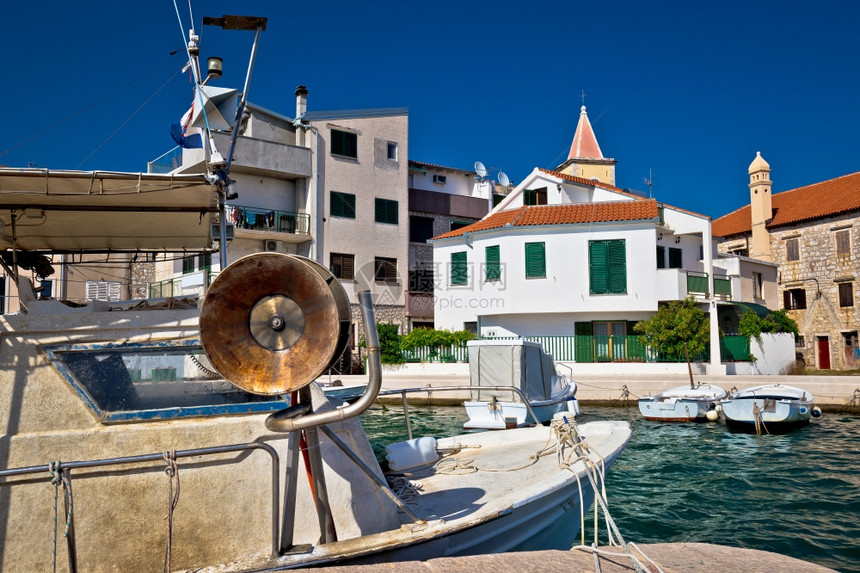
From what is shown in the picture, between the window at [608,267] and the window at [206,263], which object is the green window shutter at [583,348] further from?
the window at [206,263]

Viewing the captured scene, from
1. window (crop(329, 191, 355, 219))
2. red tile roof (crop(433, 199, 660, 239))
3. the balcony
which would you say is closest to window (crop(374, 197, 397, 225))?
window (crop(329, 191, 355, 219))

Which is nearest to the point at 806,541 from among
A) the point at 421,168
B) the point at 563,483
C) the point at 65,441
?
the point at 563,483

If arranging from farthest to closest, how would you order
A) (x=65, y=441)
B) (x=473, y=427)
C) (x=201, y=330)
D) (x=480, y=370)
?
(x=480, y=370)
(x=473, y=427)
(x=65, y=441)
(x=201, y=330)

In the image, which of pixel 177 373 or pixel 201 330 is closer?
pixel 201 330

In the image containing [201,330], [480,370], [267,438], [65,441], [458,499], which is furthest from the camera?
[480,370]

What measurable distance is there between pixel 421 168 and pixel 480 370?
20093mm

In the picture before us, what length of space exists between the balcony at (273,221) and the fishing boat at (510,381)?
1392cm

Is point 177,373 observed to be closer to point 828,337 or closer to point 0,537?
point 0,537

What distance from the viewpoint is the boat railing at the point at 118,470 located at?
3.52 metres

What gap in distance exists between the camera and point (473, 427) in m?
15.8

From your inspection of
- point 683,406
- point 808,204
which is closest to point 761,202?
point 808,204

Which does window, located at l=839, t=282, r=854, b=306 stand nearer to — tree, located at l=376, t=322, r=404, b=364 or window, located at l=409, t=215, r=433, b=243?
window, located at l=409, t=215, r=433, b=243

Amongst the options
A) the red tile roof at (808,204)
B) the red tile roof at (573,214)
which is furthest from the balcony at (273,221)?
the red tile roof at (808,204)

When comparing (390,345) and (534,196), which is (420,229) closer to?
(534,196)
